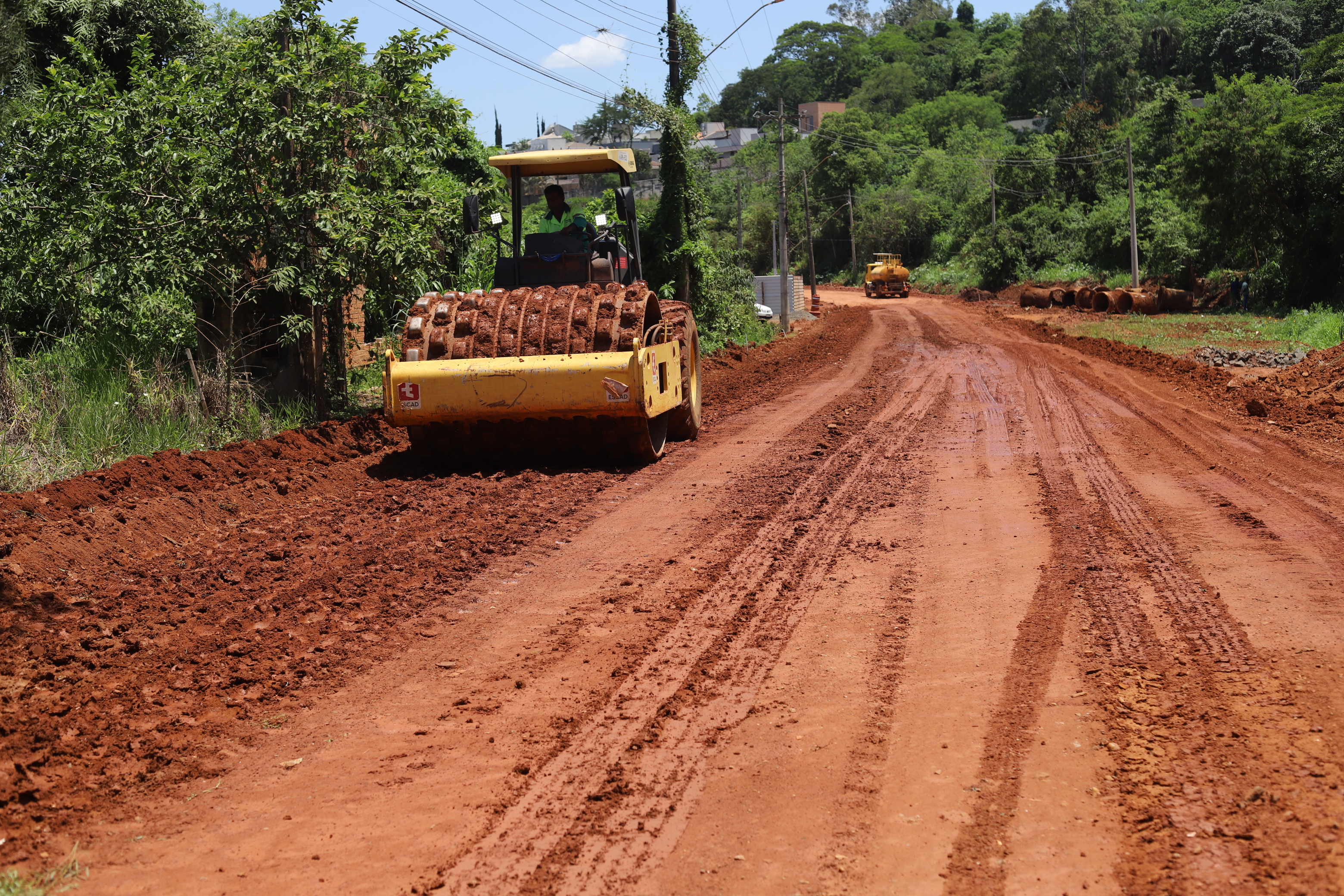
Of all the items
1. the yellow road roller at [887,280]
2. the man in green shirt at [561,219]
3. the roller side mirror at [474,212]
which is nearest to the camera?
the roller side mirror at [474,212]

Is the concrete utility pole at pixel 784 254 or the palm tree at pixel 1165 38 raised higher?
the palm tree at pixel 1165 38

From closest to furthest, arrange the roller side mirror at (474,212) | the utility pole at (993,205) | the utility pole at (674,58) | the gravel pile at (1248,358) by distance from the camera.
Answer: the roller side mirror at (474,212) < the gravel pile at (1248,358) < the utility pole at (674,58) < the utility pole at (993,205)

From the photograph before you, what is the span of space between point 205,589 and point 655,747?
338 centimetres

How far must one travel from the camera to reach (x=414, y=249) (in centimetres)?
1220

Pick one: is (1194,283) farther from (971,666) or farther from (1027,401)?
(971,666)

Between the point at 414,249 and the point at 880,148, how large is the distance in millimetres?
83626

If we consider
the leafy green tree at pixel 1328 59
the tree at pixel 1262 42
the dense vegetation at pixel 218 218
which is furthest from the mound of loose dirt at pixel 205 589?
the tree at pixel 1262 42

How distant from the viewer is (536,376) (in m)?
9.38

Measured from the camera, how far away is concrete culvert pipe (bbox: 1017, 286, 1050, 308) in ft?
137

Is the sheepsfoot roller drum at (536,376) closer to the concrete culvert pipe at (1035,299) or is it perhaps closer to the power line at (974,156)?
the concrete culvert pipe at (1035,299)

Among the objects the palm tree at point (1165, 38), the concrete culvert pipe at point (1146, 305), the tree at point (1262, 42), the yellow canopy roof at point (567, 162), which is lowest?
the concrete culvert pipe at point (1146, 305)

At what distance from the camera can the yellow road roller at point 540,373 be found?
9.40 metres

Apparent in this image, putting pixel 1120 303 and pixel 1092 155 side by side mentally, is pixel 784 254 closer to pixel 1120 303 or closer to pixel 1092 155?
pixel 1120 303

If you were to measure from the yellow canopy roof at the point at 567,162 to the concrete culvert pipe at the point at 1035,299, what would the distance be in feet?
107
